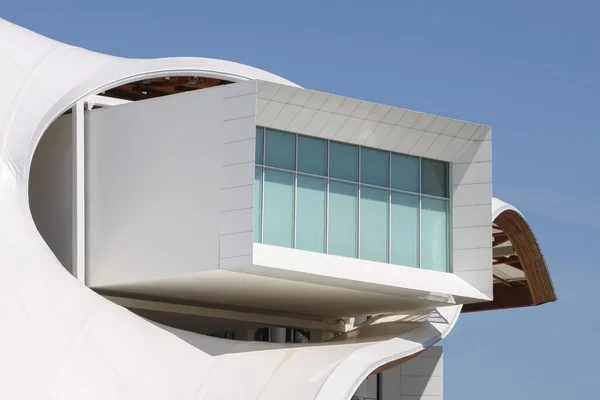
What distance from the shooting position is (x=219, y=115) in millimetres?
35094

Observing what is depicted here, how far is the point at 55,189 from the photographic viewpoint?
38.3 m

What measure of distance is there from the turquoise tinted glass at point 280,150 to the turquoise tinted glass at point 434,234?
14.8ft

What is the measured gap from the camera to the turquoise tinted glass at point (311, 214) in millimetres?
36344

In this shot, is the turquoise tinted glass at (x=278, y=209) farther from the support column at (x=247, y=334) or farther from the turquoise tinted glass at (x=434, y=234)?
the support column at (x=247, y=334)

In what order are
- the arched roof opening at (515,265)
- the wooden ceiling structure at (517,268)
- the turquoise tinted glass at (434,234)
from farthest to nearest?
the wooden ceiling structure at (517,268) → the arched roof opening at (515,265) → the turquoise tinted glass at (434,234)

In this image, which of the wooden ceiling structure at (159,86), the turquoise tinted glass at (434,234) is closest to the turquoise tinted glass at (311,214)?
the turquoise tinted glass at (434,234)

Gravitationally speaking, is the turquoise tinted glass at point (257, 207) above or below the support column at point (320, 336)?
above

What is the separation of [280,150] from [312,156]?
998 millimetres

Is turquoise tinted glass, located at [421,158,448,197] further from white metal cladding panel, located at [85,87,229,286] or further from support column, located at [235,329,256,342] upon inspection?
support column, located at [235,329,256,342]

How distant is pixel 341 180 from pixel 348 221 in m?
1.06

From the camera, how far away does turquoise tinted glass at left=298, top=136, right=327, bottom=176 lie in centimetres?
3653

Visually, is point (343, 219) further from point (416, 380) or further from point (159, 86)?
point (416, 380)

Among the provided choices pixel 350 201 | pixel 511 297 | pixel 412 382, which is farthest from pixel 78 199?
pixel 511 297

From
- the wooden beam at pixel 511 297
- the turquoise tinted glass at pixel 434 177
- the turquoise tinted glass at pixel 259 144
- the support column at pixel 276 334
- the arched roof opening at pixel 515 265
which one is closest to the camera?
the turquoise tinted glass at pixel 259 144
